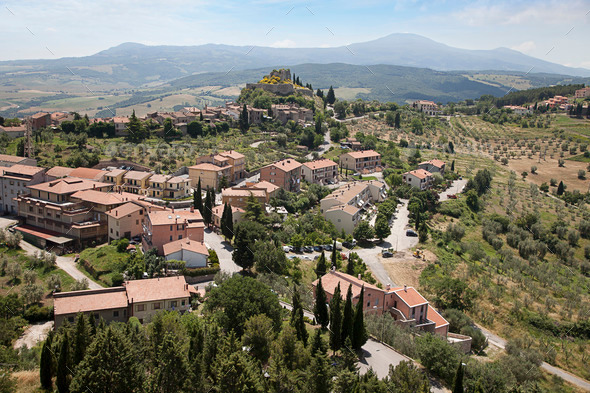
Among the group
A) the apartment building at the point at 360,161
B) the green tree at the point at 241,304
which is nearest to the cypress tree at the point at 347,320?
the green tree at the point at 241,304

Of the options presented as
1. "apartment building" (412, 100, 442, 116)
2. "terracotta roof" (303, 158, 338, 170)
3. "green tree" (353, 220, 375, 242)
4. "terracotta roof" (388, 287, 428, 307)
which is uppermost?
"apartment building" (412, 100, 442, 116)

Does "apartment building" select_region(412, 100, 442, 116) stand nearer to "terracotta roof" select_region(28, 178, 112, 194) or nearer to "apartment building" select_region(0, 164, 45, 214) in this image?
"terracotta roof" select_region(28, 178, 112, 194)

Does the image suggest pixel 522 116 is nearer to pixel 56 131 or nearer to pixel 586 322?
pixel 586 322

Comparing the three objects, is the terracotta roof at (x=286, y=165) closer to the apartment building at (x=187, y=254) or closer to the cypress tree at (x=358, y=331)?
the apartment building at (x=187, y=254)

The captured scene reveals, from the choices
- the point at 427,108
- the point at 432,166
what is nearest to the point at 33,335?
the point at 432,166

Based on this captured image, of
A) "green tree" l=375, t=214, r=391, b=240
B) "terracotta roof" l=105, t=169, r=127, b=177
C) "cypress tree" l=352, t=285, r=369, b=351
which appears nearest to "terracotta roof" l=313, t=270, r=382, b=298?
"cypress tree" l=352, t=285, r=369, b=351

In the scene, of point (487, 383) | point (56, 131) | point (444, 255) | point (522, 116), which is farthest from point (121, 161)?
point (522, 116)
